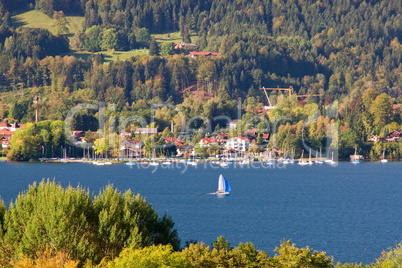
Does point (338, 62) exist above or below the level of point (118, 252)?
above

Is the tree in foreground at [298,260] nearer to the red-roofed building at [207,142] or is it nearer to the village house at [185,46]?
the red-roofed building at [207,142]

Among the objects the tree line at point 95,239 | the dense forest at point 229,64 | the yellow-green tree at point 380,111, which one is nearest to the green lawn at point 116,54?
the dense forest at point 229,64

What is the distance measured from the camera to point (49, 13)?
16812 cm

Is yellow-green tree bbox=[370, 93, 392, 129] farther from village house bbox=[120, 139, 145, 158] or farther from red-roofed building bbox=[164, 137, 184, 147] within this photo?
village house bbox=[120, 139, 145, 158]

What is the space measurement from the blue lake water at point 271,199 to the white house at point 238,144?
13.1 m

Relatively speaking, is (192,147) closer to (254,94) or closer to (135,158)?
(135,158)

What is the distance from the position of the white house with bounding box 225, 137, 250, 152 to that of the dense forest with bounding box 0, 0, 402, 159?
5.28 meters

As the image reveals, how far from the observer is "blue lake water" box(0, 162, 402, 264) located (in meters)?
30.1

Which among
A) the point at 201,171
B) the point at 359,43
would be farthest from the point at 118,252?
the point at 359,43

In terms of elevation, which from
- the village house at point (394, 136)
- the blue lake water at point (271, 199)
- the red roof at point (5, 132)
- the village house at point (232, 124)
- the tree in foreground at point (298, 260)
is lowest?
the blue lake water at point (271, 199)

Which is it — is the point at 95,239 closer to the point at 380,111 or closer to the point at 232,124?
the point at 380,111

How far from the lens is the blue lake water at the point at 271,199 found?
3014cm

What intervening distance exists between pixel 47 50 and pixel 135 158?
66.2m

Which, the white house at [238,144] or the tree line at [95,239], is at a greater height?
the white house at [238,144]
